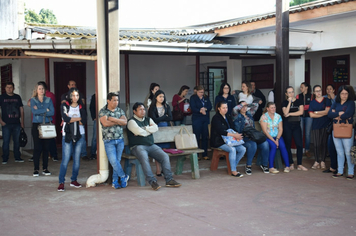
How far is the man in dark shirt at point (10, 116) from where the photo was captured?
31.9 feet

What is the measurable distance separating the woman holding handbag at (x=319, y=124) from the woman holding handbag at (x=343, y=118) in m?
0.63

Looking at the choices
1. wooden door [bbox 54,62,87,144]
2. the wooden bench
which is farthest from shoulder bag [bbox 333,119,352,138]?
wooden door [bbox 54,62,87,144]

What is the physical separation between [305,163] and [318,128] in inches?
43.0

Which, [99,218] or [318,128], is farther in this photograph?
[318,128]

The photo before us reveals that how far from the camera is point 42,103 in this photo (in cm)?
838

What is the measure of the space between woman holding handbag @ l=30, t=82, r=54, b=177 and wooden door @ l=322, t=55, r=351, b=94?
868 cm

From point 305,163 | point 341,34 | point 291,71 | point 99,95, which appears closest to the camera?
point 99,95

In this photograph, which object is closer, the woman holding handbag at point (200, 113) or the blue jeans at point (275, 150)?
the blue jeans at point (275, 150)

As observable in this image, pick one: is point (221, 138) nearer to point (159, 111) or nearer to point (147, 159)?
point (159, 111)

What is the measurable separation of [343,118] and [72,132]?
481 cm

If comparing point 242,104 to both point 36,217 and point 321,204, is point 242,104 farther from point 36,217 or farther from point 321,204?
point 36,217

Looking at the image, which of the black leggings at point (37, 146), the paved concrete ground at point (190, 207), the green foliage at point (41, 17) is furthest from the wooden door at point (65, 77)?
the green foliage at point (41, 17)

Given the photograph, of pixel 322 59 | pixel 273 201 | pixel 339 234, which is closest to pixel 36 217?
pixel 273 201

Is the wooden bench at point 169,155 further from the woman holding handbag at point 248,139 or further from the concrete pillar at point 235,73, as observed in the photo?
the concrete pillar at point 235,73
